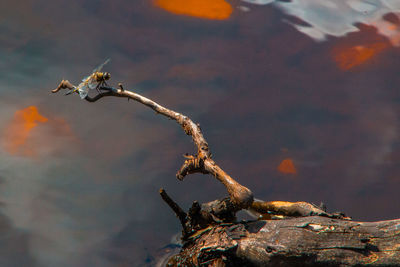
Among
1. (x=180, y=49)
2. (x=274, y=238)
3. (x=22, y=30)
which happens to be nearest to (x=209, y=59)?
(x=180, y=49)

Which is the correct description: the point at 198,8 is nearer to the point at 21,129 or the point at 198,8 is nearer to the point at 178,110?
the point at 178,110

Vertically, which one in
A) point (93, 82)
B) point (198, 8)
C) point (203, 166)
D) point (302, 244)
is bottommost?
point (302, 244)

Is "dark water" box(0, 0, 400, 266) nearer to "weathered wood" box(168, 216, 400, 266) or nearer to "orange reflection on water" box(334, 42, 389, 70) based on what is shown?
"orange reflection on water" box(334, 42, 389, 70)

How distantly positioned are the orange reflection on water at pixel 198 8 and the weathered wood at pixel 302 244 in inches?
89.2

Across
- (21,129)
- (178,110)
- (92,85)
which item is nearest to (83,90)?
(92,85)

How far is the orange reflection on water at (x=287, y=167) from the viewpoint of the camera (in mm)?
2383

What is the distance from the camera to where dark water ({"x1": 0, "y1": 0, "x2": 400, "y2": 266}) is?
2.00 metres

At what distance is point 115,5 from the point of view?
318 cm

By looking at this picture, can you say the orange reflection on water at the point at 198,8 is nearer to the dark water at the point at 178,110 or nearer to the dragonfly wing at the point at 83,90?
the dark water at the point at 178,110

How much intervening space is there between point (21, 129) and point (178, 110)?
1043mm

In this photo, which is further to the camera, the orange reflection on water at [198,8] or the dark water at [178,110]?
the orange reflection on water at [198,8]

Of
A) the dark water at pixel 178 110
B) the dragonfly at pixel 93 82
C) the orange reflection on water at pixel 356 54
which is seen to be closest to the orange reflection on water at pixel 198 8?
the dark water at pixel 178 110

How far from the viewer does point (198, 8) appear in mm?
3281

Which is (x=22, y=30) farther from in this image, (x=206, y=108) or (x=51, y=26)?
(x=206, y=108)
